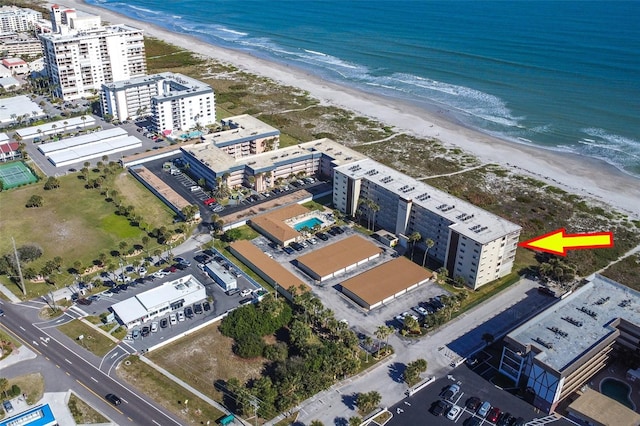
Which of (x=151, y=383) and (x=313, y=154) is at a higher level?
(x=313, y=154)

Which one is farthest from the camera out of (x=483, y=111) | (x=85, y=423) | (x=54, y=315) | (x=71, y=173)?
(x=483, y=111)

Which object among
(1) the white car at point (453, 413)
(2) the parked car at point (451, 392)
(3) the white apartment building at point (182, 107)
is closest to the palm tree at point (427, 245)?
(2) the parked car at point (451, 392)

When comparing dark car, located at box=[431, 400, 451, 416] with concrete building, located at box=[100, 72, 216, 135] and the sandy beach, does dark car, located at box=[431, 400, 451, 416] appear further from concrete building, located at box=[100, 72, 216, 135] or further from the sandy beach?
concrete building, located at box=[100, 72, 216, 135]

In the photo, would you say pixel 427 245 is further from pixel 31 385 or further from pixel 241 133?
pixel 31 385

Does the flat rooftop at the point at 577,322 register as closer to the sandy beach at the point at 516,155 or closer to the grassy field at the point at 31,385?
the sandy beach at the point at 516,155

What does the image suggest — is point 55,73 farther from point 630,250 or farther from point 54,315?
point 630,250

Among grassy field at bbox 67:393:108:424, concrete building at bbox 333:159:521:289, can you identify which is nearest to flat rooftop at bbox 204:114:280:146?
concrete building at bbox 333:159:521:289

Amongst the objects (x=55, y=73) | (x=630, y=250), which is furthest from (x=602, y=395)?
(x=55, y=73)
